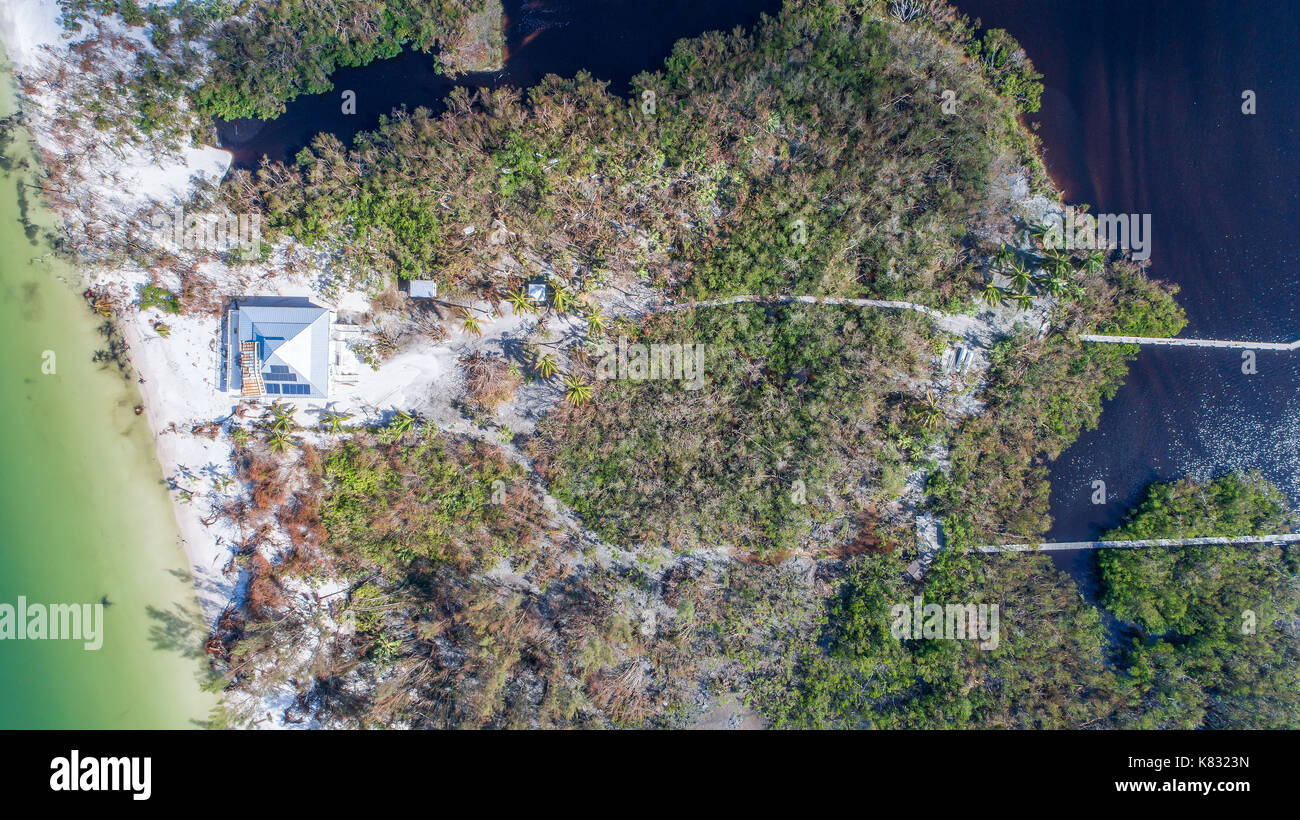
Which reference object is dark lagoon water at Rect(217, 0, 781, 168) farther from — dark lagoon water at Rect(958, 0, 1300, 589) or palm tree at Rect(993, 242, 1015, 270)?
palm tree at Rect(993, 242, 1015, 270)

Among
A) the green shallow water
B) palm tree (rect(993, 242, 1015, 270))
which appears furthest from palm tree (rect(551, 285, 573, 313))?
the green shallow water

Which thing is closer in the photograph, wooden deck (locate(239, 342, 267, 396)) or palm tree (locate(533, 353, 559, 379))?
wooden deck (locate(239, 342, 267, 396))

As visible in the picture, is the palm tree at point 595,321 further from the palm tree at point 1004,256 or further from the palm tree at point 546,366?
the palm tree at point 1004,256

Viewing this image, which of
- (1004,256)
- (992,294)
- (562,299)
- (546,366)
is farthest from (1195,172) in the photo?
(546,366)

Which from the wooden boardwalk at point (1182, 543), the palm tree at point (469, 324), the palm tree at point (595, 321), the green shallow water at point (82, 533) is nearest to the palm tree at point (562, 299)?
the palm tree at point (595, 321)

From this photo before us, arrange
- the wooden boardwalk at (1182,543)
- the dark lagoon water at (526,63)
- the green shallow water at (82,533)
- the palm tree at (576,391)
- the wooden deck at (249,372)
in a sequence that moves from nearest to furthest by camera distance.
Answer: the wooden deck at (249,372)
the palm tree at (576,391)
the dark lagoon water at (526,63)
the wooden boardwalk at (1182,543)
the green shallow water at (82,533)
